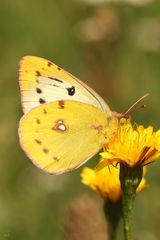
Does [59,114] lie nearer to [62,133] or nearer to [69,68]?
[62,133]

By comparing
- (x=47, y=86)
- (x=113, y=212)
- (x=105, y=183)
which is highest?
(x=47, y=86)

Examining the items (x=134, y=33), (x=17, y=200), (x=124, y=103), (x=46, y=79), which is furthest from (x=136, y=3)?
(x=46, y=79)

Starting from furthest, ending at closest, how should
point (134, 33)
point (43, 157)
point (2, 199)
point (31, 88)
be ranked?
point (134, 33) → point (2, 199) → point (31, 88) → point (43, 157)

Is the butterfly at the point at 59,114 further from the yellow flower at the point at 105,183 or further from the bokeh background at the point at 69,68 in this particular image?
the bokeh background at the point at 69,68

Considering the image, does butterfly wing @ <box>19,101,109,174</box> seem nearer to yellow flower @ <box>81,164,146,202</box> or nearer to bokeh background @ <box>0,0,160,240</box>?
yellow flower @ <box>81,164,146,202</box>

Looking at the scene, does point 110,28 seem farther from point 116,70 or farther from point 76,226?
point 76,226

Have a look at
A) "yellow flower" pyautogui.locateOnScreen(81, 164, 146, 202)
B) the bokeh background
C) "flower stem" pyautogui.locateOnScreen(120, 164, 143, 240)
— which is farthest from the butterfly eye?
the bokeh background

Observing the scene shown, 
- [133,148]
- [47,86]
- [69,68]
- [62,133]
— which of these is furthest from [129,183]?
[69,68]
